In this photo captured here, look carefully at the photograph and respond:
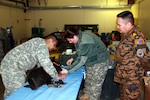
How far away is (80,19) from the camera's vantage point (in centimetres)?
864

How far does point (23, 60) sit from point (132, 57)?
1.37 m

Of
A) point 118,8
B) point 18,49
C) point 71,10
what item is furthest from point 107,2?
point 18,49

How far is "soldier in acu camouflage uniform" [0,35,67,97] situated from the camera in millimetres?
2338

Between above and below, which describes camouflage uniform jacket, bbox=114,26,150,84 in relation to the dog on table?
above

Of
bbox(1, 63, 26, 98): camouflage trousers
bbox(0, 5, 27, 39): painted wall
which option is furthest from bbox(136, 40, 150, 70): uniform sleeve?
bbox(0, 5, 27, 39): painted wall

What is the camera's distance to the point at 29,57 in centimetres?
236

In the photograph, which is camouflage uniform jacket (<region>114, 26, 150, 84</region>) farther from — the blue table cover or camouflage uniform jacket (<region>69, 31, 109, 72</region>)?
the blue table cover

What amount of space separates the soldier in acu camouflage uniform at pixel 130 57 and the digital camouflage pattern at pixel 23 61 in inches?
36.2

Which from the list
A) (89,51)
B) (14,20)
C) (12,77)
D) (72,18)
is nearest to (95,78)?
(89,51)

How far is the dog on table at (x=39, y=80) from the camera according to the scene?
2287mm

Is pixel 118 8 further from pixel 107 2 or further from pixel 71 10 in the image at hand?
pixel 71 10

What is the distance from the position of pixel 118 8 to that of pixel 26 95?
278 inches

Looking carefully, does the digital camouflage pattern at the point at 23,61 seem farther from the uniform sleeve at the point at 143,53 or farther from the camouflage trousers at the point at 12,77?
the uniform sleeve at the point at 143,53

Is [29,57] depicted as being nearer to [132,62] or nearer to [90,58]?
[90,58]
